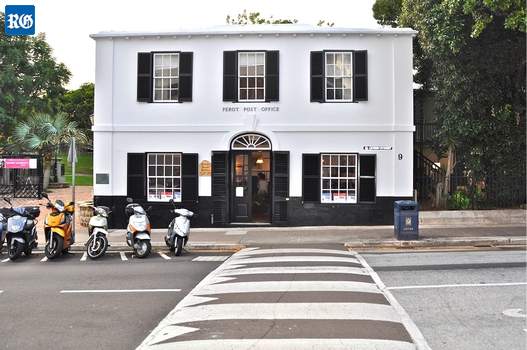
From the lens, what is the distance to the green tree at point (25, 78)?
38500 mm

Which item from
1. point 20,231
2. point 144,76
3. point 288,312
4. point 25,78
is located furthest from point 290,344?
point 25,78

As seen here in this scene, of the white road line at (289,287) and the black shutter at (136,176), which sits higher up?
the black shutter at (136,176)

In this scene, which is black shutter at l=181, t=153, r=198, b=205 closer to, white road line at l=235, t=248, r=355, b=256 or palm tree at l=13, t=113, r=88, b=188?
white road line at l=235, t=248, r=355, b=256

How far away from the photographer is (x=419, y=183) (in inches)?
820

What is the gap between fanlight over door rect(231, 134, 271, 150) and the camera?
739 inches

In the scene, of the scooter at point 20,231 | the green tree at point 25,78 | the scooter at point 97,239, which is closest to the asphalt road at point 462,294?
the scooter at point 97,239

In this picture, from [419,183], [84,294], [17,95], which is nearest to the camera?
[84,294]

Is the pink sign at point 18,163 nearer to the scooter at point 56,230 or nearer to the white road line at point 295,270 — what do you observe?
the scooter at point 56,230

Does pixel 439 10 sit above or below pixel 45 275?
above

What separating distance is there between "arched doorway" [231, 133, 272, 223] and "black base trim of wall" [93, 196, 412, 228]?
0.83 metres

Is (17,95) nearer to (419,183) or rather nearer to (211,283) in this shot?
(419,183)

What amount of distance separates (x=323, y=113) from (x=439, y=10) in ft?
15.2

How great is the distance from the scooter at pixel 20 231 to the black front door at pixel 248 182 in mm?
6963

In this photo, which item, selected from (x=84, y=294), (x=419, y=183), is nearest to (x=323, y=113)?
(x=419, y=183)
